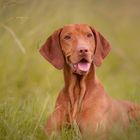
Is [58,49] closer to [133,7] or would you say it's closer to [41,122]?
[41,122]

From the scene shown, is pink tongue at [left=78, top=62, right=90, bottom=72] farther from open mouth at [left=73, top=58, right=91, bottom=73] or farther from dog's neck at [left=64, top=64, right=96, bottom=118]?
dog's neck at [left=64, top=64, right=96, bottom=118]

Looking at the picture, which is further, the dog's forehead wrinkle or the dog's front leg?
the dog's forehead wrinkle

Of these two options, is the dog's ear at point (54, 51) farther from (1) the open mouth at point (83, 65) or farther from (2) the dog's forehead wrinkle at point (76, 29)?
(1) the open mouth at point (83, 65)

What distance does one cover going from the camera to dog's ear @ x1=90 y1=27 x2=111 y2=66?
39.8ft

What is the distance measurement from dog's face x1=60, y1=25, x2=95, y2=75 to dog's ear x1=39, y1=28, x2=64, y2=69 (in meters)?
0.05

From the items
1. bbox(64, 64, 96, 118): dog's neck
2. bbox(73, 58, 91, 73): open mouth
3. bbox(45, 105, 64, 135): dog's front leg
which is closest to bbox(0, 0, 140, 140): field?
A: bbox(45, 105, 64, 135): dog's front leg

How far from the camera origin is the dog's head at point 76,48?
11.9 m

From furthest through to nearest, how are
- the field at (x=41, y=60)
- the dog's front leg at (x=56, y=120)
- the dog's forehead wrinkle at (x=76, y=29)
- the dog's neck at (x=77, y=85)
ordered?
the dog's forehead wrinkle at (x=76, y=29) → the dog's neck at (x=77, y=85) → the dog's front leg at (x=56, y=120) → the field at (x=41, y=60)

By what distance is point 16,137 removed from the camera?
11.0m

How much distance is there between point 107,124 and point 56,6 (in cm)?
345

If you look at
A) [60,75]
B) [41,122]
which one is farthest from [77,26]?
[60,75]

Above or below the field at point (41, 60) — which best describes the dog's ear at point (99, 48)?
above

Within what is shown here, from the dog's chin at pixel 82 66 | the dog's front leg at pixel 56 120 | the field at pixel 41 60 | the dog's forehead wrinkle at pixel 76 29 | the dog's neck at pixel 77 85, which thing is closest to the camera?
the field at pixel 41 60

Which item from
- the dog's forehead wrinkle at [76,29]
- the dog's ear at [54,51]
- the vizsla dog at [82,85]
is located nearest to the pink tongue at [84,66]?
the vizsla dog at [82,85]
